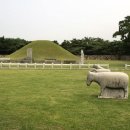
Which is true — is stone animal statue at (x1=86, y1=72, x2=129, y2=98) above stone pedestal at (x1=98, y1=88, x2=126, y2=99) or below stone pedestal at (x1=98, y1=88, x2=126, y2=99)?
above

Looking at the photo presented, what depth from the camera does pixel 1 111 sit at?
453 inches

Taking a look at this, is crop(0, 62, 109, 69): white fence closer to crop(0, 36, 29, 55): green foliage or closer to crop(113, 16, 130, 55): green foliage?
crop(113, 16, 130, 55): green foliage

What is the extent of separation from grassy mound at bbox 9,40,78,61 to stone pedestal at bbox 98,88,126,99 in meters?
41.6

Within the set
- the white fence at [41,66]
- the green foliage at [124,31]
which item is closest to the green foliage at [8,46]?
the green foliage at [124,31]

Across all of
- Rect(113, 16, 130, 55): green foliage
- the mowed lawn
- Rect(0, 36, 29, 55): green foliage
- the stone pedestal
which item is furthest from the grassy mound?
the stone pedestal

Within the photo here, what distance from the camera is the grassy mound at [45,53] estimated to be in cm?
5835

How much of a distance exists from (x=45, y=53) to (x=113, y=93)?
47975 millimetres

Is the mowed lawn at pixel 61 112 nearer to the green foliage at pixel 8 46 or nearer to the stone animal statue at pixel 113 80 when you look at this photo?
the stone animal statue at pixel 113 80

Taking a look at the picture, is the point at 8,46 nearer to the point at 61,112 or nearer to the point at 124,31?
the point at 124,31

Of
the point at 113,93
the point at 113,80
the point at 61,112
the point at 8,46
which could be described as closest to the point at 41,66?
the point at 113,93

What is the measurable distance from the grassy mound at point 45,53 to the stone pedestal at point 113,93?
41.6 m

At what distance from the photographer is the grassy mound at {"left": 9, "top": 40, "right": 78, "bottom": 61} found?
191ft

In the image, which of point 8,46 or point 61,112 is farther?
point 8,46

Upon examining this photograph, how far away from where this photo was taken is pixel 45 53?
62.1m
